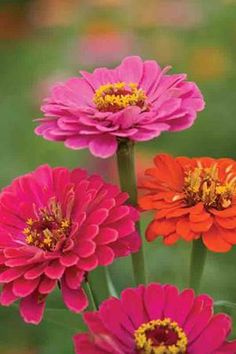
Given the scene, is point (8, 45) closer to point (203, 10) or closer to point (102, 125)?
point (203, 10)

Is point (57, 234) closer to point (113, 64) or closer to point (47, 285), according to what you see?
point (47, 285)

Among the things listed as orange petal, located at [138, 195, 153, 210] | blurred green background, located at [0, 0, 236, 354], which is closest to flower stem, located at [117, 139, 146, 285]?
orange petal, located at [138, 195, 153, 210]

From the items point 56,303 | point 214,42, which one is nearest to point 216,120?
point 214,42

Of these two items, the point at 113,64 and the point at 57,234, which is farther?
the point at 113,64

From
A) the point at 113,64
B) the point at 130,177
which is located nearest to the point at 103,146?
the point at 130,177

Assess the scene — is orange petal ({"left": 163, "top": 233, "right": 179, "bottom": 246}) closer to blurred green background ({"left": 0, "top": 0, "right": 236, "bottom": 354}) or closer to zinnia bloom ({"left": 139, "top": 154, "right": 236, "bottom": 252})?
zinnia bloom ({"left": 139, "top": 154, "right": 236, "bottom": 252})

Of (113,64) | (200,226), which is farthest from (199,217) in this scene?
(113,64)
